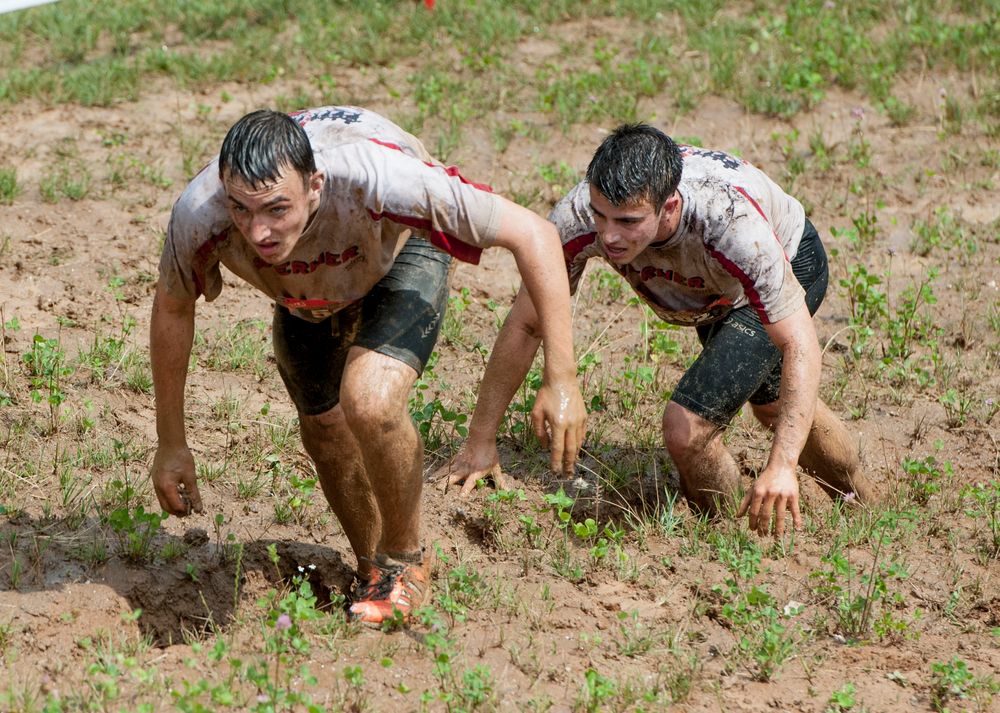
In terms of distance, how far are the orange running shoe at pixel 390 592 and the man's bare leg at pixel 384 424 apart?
25 cm

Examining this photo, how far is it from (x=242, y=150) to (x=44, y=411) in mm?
2197

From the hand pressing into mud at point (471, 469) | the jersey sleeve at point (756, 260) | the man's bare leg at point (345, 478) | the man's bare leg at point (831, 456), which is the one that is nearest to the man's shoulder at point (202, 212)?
the man's bare leg at point (345, 478)

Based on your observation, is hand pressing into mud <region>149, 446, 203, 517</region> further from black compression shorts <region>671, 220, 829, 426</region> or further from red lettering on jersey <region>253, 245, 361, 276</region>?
black compression shorts <region>671, 220, 829, 426</region>

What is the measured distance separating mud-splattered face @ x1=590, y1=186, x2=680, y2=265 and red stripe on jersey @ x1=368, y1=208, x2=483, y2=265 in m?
0.74

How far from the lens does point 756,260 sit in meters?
4.95

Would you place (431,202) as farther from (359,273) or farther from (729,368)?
(729,368)

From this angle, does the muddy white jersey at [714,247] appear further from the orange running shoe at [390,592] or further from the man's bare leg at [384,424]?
the orange running shoe at [390,592]

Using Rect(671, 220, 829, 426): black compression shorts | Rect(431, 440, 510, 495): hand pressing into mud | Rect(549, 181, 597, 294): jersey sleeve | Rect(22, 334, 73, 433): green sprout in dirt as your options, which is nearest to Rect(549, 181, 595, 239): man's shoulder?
Rect(549, 181, 597, 294): jersey sleeve

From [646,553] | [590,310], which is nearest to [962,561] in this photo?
[646,553]

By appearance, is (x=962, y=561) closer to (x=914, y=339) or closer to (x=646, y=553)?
(x=646, y=553)

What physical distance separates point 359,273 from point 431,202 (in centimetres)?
44

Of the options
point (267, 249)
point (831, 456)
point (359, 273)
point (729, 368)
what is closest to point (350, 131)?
point (359, 273)

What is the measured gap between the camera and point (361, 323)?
464 cm

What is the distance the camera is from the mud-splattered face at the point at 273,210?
4.09m
